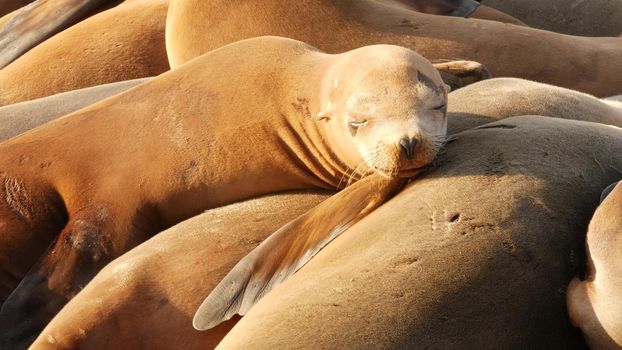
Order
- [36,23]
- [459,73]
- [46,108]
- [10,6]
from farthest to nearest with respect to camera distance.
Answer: [10,6]
[36,23]
[46,108]
[459,73]

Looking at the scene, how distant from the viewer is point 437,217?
136 inches

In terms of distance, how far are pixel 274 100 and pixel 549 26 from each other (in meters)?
2.56

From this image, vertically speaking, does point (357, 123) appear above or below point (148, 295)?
above

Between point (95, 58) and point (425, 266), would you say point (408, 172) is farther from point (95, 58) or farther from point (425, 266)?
point (95, 58)

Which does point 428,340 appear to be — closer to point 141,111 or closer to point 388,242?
Answer: point 388,242

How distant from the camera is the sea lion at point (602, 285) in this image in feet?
10.1

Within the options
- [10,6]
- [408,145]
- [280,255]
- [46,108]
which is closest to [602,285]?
[408,145]

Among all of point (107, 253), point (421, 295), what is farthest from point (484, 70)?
point (421, 295)

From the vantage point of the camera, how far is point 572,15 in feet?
21.6

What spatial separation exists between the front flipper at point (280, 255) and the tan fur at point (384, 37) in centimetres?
170

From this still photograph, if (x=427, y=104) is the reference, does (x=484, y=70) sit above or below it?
below

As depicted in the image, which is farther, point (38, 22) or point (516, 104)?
point (38, 22)

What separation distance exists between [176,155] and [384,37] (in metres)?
1.48

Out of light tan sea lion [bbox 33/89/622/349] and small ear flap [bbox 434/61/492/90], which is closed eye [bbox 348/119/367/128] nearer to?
light tan sea lion [bbox 33/89/622/349]
